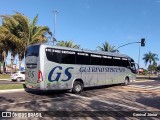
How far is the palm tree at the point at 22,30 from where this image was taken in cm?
3897

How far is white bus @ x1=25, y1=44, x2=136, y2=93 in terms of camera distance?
17297 mm

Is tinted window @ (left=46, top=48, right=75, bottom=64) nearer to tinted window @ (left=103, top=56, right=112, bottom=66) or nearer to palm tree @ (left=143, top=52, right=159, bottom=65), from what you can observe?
tinted window @ (left=103, top=56, right=112, bottom=66)

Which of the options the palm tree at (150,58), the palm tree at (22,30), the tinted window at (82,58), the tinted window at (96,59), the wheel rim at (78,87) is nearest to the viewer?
the wheel rim at (78,87)

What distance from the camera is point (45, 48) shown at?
56.9 feet

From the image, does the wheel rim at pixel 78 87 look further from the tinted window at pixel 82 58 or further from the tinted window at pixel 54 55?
the tinted window at pixel 54 55

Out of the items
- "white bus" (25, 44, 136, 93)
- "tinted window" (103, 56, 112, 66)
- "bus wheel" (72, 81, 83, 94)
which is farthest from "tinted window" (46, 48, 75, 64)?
"tinted window" (103, 56, 112, 66)

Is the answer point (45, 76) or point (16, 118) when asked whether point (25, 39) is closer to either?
point (45, 76)

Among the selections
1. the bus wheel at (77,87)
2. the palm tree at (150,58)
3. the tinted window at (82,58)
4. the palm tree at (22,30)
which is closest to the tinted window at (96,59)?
the tinted window at (82,58)

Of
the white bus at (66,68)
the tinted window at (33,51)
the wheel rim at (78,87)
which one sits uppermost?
the tinted window at (33,51)

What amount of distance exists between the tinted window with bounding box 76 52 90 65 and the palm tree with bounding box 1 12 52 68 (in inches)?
803

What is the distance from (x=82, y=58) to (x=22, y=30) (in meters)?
21.5

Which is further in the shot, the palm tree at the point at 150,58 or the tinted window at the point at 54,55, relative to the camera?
the palm tree at the point at 150,58

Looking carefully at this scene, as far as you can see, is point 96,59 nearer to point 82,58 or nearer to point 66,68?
point 82,58

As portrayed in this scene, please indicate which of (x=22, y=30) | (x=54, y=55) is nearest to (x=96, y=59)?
(x=54, y=55)
